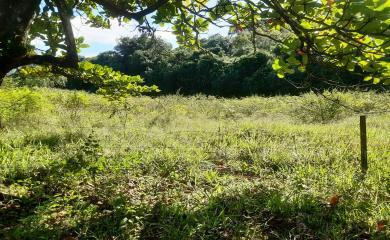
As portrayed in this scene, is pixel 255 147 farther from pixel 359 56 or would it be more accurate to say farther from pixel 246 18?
pixel 359 56

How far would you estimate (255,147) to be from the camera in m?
7.62

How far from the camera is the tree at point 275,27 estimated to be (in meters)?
2.31

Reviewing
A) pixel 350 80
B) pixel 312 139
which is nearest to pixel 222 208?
pixel 312 139

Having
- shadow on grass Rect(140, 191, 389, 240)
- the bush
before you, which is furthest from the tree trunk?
the bush

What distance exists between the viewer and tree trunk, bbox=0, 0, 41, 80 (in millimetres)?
3438

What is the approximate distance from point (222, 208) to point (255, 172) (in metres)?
1.76

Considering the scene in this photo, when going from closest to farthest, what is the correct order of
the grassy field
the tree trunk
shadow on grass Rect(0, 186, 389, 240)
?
the tree trunk
shadow on grass Rect(0, 186, 389, 240)
the grassy field

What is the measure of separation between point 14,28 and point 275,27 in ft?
7.83

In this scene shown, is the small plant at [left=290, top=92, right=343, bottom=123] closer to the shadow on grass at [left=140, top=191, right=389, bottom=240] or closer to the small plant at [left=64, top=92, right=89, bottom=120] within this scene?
the small plant at [left=64, top=92, right=89, bottom=120]

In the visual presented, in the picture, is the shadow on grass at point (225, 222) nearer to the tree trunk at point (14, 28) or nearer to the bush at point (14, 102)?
the tree trunk at point (14, 28)

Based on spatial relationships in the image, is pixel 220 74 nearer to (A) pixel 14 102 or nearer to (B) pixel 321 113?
(B) pixel 321 113

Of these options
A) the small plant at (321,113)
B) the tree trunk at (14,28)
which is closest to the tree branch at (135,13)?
the tree trunk at (14,28)

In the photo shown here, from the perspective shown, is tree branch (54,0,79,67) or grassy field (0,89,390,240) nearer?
tree branch (54,0,79,67)

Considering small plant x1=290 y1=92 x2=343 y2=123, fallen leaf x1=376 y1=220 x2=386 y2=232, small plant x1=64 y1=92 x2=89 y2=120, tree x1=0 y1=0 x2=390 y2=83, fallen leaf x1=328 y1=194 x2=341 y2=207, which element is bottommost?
fallen leaf x1=376 y1=220 x2=386 y2=232
